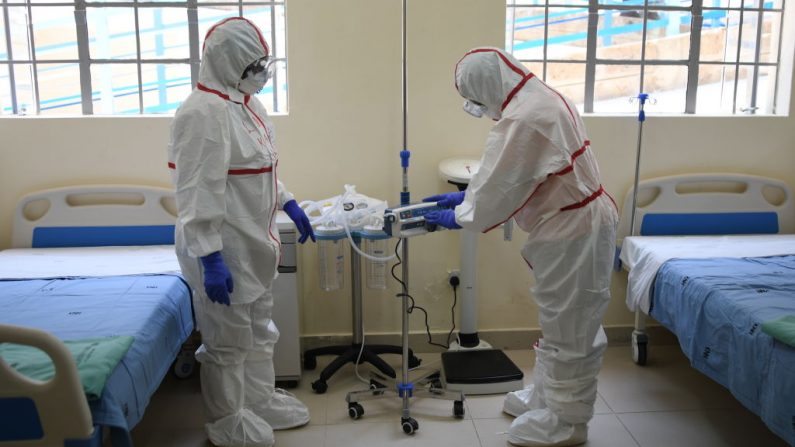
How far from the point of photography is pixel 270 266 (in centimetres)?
238

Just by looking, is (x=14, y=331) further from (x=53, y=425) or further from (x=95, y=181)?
(x=95, y=181)

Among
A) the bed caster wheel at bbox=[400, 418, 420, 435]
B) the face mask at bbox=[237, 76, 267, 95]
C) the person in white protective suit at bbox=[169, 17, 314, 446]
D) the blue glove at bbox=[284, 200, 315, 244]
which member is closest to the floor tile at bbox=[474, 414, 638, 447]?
the bed caster wheel at bbox=[400, 418, 420, 435]

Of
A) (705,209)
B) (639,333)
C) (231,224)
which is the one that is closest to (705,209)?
(705,209)

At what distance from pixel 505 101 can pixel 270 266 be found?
103 cm

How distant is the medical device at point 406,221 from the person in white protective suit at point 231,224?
44 cm

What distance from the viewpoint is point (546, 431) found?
95.4 inches

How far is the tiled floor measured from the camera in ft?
8.27

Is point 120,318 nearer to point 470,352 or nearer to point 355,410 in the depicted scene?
point 355,410

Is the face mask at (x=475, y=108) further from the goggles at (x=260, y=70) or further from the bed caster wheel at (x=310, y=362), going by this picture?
the bed caster wheel at (x=310, y=362)

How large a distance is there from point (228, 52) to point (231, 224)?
582 mm

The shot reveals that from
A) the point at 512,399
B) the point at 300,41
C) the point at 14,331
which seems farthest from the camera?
the point at 300,41

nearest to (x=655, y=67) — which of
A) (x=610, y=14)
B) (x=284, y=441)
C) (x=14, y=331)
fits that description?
(x=610, y=14)

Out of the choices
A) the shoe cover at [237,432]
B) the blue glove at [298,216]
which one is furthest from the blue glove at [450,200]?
the shoe cover at [237,432]

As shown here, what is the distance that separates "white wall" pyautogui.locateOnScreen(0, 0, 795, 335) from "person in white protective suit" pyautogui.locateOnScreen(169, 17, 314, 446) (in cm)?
71
